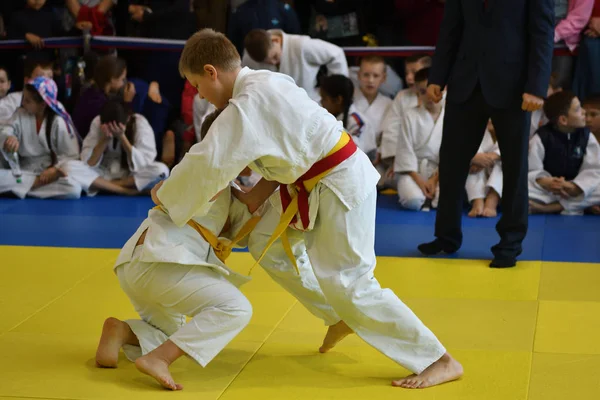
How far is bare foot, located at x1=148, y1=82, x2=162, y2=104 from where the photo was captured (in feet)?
25.2

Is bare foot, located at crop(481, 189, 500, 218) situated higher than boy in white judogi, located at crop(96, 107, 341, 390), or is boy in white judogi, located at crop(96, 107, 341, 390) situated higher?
boy in white judogi, located at crop(96, 107, 341, 390)

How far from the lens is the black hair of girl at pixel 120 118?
7043 mm

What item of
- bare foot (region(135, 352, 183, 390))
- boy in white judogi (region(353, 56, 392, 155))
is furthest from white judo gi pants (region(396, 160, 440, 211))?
bare foot (region(135, 352, 183, 390))

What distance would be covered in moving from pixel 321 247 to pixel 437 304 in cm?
118

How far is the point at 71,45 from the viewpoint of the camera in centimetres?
793

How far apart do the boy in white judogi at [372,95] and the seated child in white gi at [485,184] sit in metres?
1.01

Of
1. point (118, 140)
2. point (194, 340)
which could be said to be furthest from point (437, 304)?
point (118, 140)

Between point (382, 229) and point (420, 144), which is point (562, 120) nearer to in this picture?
point (420, 144)

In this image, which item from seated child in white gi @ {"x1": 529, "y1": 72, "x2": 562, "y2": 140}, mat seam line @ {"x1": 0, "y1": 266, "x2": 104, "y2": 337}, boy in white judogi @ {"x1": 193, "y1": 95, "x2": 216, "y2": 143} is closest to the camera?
mat seam line @ {"x1": 0, "y1": 266, "x2": 104, "y2": 337}

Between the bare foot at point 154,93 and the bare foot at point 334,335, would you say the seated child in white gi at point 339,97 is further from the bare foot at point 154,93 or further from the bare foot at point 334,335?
the bare foot at point 334,335

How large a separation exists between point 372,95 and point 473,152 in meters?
2.45

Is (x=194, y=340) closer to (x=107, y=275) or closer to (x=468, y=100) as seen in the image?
(x=107, y=275)

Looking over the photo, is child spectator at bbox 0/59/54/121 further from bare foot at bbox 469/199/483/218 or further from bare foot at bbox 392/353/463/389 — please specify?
bare foot at bbox 392/353/463/389

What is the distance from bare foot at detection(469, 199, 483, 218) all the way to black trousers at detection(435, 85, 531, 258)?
1111mm
